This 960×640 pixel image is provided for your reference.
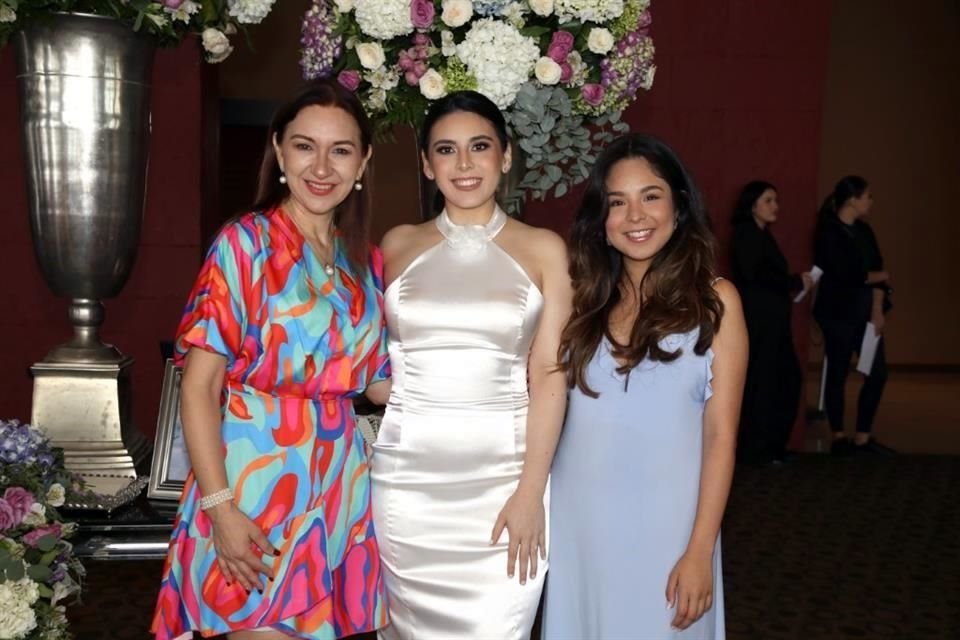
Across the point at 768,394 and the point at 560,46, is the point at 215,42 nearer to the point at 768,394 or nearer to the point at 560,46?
the point at 560,46

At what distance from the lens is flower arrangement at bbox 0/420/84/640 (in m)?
2.01

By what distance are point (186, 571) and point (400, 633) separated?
1.72ft

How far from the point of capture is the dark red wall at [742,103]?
6.89m

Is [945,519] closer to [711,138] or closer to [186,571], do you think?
[711,138]

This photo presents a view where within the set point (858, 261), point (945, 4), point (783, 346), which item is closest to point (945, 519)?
point (783, 346)

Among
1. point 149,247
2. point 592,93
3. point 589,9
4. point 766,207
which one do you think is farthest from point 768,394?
point 589,9

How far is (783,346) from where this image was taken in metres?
6.50

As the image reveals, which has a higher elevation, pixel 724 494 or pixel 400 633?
pixel 724 494

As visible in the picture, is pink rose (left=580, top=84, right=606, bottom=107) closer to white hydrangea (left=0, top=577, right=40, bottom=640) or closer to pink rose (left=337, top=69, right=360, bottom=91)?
pink rose (left=337, top=69, right=360, bottom=91)

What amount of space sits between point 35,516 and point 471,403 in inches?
33.6

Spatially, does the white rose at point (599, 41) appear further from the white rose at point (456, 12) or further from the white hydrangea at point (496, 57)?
the white rose at point (456, 12)

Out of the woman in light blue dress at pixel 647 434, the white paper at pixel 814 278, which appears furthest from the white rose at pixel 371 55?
the white paper at pixel 814 278

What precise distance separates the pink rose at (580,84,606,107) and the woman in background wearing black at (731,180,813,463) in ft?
13.1

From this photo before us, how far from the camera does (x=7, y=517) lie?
209cm
